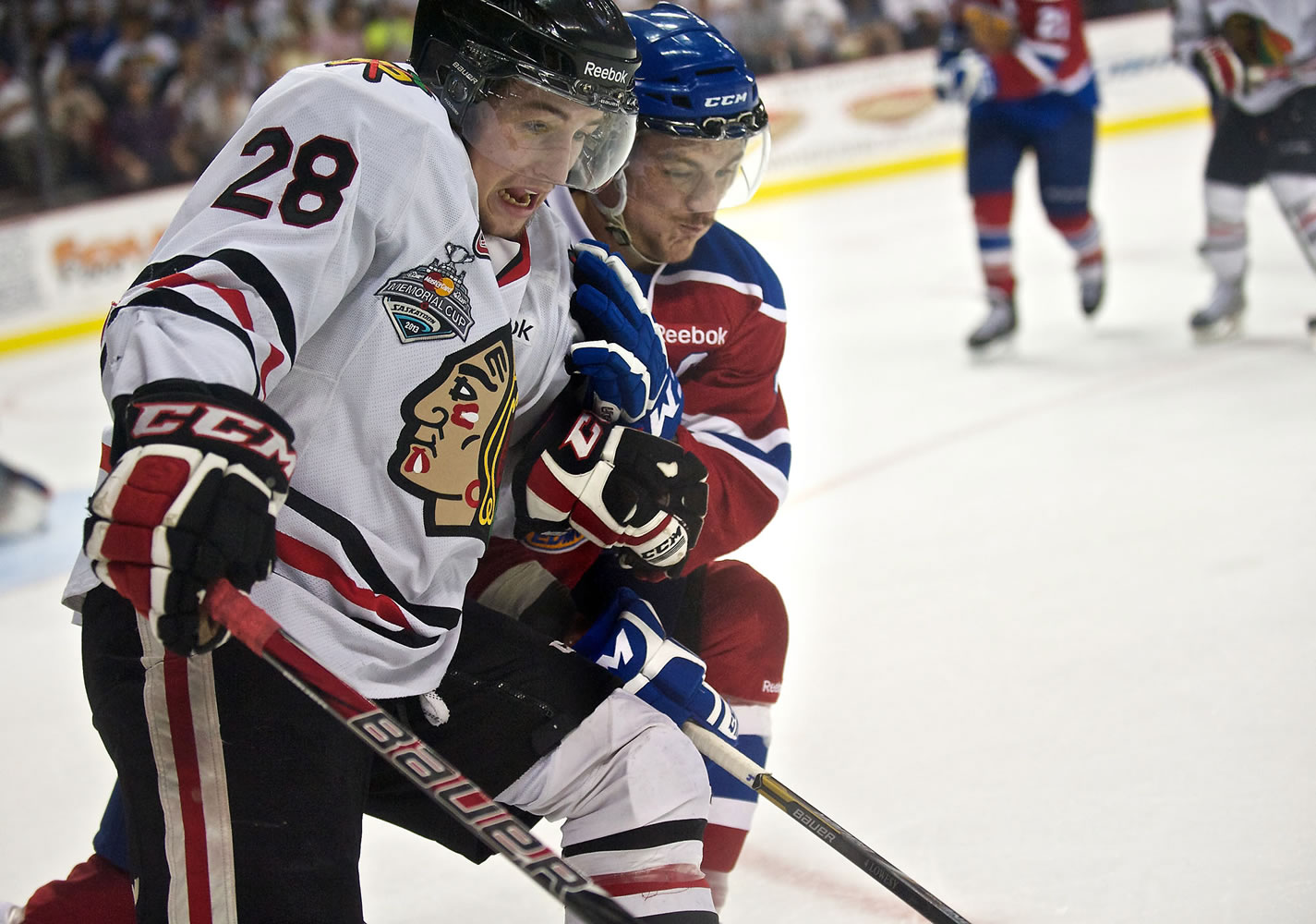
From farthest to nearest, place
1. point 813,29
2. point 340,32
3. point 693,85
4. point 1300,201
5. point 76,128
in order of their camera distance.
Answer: point 813,29
point 340,32
point 76,128
point 1300,201
point 693,85

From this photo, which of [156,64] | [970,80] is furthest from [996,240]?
[156,64]

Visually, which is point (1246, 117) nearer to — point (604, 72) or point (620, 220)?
point (620, 220)

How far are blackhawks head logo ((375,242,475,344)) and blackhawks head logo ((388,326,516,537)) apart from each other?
0.09ft

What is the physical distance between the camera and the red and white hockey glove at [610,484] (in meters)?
1.46

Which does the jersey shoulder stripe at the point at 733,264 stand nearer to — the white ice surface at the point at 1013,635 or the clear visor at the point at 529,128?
the clear visor at the point at 529,128

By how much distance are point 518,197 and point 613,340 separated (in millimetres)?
211

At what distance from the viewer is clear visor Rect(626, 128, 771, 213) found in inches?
67.4

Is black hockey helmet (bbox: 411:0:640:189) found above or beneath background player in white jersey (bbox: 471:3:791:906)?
above

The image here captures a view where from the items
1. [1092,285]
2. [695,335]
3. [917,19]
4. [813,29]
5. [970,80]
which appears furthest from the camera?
[917,19]

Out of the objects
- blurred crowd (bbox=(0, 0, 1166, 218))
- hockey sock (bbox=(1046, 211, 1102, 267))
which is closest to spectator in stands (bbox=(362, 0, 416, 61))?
blurred crowd (bbox=(0, 0, 1166, 218))

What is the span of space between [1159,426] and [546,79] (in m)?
2.88

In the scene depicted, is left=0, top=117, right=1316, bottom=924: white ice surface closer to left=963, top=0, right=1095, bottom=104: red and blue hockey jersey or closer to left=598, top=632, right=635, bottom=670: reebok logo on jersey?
left=598, top=632, right=635, bottom=670: reebok logo on jersey

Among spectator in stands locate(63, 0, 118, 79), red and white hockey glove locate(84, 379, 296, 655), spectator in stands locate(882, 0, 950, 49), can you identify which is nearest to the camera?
Answer: red and white hockey glove locate(84, 379, 296, 655)

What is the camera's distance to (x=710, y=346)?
1.78 m
